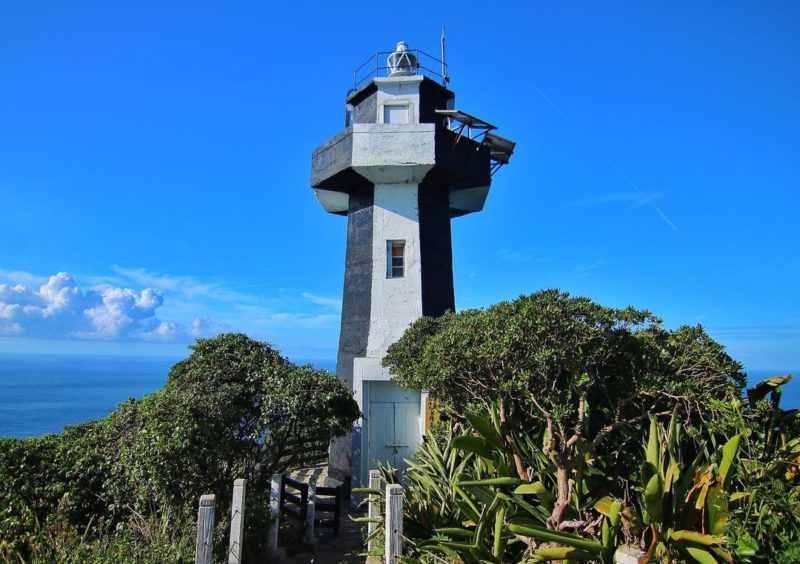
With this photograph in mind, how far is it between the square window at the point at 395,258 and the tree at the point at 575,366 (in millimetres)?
4453

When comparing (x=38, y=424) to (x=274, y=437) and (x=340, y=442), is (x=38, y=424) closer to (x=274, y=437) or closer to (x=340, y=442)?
(x=340, y=442)

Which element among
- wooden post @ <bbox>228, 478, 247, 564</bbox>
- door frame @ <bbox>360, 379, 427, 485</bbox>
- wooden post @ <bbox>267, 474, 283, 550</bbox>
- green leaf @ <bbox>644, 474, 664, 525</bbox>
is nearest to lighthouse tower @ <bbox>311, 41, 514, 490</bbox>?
door frame @ <bbox>360, 379, 427, 485</bbox>

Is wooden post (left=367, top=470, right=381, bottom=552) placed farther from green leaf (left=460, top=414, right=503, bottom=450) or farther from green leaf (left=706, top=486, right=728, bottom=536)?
green leaf (left=706, top=486, right=728, bottom=536)

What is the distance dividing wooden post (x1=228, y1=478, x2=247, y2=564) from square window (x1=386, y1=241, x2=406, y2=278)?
591 cm

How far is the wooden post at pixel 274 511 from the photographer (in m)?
5.99

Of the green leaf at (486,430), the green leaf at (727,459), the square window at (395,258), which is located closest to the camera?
the green leaf at (727,459)

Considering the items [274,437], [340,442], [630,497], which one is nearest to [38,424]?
[340,442]

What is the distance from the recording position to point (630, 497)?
5238mm

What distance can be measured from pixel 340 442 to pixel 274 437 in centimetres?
354

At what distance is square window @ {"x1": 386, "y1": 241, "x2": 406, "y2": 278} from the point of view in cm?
1037

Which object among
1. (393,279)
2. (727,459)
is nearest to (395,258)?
(393,279)

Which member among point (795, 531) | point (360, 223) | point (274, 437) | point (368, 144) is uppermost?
point (368, 144)

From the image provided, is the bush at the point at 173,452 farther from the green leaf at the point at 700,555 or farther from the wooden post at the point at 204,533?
the green leaf at the point at 700,555

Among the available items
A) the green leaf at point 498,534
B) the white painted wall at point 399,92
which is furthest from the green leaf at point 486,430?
the white painted wall at point 399,92
